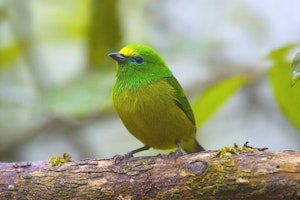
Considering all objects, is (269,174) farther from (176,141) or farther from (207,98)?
(176,141)

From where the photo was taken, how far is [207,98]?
309 cm

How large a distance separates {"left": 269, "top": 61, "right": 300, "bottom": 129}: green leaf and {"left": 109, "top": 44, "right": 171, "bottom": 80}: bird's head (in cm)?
88

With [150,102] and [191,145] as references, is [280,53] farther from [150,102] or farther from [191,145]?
[191,145]

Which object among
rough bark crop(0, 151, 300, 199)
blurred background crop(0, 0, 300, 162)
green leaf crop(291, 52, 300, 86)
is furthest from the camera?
blurred background crop(0, 0, 300, 162)

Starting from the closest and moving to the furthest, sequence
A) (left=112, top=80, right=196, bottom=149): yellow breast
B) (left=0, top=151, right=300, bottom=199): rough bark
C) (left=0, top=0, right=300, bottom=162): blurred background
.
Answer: (left=0, top=151, right=300, bottom=199): rough bark, (left=112, top=80, right=196, bottom=149): yellow breast, (left=0, top=0, right=300, bottom=162): blurred background

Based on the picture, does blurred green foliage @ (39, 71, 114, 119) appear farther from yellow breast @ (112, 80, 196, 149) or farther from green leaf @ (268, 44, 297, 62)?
green leaf @ (268, 44, 297, 62)

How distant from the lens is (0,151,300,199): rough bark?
107 inches

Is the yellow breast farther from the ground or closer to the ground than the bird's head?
closer to the ground

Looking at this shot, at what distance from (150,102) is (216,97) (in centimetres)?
47

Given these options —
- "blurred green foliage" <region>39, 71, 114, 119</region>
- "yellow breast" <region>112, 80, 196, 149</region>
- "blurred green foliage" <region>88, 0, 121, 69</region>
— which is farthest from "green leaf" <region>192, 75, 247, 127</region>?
"blurred green foliage" <region>88, 0, 121, 69</region>

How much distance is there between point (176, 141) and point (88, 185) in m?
0.69

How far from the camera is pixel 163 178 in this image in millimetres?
2982

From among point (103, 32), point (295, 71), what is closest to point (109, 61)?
point (103, 32)

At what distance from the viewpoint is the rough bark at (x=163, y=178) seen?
271 cm
